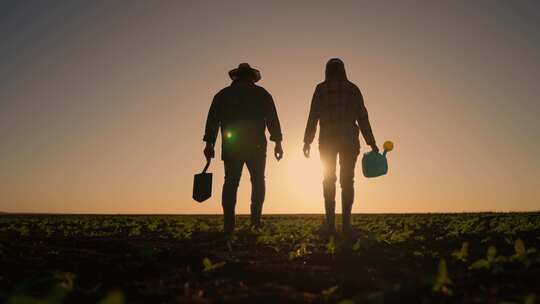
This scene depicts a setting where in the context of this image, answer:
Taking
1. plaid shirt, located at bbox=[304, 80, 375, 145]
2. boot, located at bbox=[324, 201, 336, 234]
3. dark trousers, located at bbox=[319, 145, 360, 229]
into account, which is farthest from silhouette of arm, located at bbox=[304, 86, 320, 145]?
boot, located at bbox=[324, 201, 336, 234]

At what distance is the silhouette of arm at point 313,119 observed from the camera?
7.66 m

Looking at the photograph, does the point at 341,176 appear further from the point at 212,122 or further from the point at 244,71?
the point at 244,71

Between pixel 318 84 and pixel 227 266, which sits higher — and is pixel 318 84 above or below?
above

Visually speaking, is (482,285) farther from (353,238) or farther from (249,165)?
(249,165)

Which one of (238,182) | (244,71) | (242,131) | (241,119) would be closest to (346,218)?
(238,182)

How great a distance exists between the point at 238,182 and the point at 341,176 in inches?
66.2

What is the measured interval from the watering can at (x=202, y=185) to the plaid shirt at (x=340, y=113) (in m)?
1.95

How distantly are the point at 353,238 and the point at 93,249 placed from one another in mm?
3325

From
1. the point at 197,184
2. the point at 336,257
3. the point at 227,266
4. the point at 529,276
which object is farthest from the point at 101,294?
the point at 197,184

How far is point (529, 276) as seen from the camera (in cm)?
354

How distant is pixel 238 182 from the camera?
7.82 metres

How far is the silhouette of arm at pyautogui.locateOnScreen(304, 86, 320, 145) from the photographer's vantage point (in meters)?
7.66

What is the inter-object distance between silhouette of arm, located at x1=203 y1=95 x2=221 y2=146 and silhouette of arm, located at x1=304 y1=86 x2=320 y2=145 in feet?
5.00

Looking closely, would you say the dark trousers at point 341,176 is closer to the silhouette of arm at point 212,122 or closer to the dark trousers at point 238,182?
the dark trousers at point 238,182
